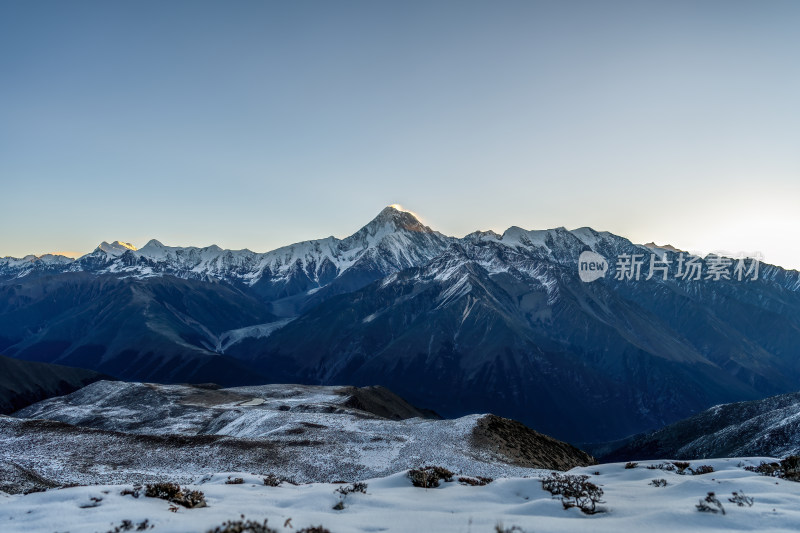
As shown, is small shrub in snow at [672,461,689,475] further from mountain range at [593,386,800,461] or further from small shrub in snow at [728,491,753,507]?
mountain range at [593,386,800,461]

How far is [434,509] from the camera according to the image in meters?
15.1

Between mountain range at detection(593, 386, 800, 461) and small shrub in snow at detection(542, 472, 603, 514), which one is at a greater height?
small shrub in snow at detection(542, 472, 603, 514)

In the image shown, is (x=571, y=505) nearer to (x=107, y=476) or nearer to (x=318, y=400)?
(x=107, y=476)

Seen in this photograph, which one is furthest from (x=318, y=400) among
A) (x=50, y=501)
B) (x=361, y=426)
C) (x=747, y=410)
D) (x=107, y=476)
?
(x=747, y=410)

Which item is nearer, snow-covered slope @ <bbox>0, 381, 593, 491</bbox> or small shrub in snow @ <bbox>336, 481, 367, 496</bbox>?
small shrub in snow @ <bbox>336, 481, 367, 496</bbox>

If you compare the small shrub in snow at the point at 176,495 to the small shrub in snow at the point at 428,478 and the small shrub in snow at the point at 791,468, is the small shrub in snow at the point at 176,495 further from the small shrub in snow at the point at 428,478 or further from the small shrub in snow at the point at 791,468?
the small shrub in snow at the point at 791,468

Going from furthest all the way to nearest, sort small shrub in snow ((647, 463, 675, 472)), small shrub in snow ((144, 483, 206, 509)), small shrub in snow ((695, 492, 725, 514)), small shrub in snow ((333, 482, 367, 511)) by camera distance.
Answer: small shrub in snow ((647, 463, 675, 472)) → small shrub in snow ((333, 482, 367, 511)) → small shrub in snow ((144, 483, 206, 509)) → small shrub in snow ((695, 492, 725, 514))

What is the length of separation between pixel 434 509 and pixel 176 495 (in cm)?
873

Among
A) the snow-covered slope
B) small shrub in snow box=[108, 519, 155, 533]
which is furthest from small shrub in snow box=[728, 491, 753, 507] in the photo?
the snow-covered slope

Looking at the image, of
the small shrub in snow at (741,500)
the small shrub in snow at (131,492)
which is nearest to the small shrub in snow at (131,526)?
the small shrub in snow at (131,492)

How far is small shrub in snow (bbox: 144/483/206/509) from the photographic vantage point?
14.5 metres

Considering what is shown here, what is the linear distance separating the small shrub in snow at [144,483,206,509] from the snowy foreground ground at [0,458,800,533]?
0.42 meters

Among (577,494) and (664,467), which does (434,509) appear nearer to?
(577,494)

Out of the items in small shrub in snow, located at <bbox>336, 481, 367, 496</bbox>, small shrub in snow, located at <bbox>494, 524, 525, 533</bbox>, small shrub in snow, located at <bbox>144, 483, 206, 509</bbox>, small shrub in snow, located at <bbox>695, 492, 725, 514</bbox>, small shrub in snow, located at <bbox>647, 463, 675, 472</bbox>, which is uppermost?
small shrub in snow, located at <bbox>695, 492, 725, 514</bbox>
